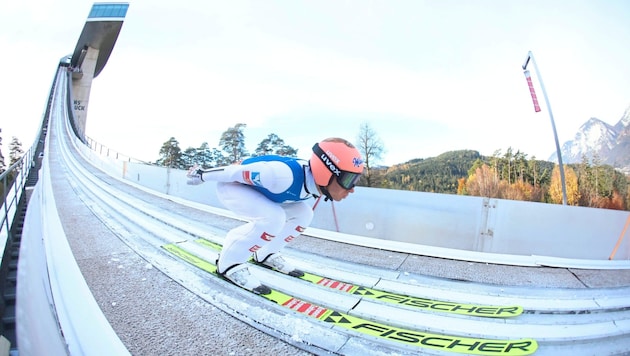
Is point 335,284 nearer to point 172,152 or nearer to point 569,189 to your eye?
point 172,152

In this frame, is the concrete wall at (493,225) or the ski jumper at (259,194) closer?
the ski jumper at (259,194)

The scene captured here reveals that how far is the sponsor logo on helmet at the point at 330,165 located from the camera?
1939 millimetres

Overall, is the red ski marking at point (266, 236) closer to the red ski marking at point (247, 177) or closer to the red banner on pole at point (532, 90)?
the red ski marking at point (247, 177)

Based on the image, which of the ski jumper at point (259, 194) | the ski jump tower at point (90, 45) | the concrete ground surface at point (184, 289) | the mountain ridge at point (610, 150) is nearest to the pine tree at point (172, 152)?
the concrete ground surface at point (184, 289)

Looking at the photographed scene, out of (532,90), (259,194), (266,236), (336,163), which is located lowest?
(266,236)

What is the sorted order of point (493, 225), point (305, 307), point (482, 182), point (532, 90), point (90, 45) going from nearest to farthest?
point (305, 307) < point (493, 225) < point (532, 90) < point (482, 182) < point (90, 45)

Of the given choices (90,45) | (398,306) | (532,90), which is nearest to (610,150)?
(532,90)

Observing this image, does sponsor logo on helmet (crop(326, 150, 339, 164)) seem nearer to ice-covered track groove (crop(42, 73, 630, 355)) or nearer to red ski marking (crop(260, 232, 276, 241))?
red ski marking (crop(260, 232, 276, 241))

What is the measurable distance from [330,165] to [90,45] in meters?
65.7

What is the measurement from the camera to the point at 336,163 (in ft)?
6.34

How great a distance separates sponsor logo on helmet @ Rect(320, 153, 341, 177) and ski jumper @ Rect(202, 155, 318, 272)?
8.4 inches

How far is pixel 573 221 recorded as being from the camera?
11.2ft

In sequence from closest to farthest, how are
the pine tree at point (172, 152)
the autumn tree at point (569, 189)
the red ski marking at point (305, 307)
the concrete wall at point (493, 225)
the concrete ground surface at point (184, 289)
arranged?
the concrete ground surface at point (184, 289) < the red ski marking at point (305, 307) < the concrete wall at point (493, 225) < the pine tree at point (172, 152) < the autumn tree at point (569, 189)

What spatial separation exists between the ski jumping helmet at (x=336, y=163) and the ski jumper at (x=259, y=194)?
156 millimetres
